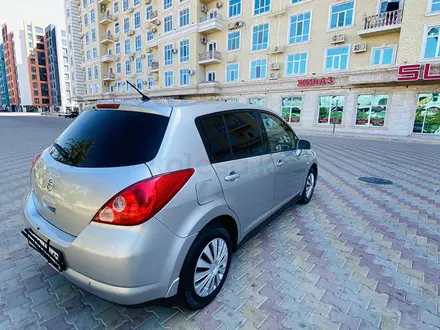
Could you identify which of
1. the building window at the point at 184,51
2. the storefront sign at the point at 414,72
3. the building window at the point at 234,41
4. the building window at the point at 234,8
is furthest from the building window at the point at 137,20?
the storefront sign at the point at 414,72

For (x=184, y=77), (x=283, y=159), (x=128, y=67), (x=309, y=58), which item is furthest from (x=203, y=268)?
(x=128, y=67)

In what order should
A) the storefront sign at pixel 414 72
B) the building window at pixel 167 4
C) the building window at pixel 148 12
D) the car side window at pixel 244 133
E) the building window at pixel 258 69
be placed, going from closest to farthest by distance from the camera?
the car side window at pixel 244 133 < the storefront sign at pixel 414 72 < the building window at pixel 258 69 < the building window at pixel 167 4 < the building window at pixel 148 12

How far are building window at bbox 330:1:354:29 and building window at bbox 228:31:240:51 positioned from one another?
846 centimetres

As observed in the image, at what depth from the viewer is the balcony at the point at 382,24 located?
15522mm

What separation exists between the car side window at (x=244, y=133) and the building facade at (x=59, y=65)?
3228 inches

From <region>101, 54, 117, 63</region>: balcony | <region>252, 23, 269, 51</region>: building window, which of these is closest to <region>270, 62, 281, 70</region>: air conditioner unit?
→ <region>252, 23, 269, 51</region>: building window

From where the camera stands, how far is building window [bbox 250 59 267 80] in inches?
860

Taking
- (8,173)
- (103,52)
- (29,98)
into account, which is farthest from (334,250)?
(29,98)

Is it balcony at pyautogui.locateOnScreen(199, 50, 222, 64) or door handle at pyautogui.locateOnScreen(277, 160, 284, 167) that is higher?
balcony at pyautogui.locateOnScreen(199, 50, 222, 64)

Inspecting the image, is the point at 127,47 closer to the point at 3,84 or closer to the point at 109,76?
the point at 109,76

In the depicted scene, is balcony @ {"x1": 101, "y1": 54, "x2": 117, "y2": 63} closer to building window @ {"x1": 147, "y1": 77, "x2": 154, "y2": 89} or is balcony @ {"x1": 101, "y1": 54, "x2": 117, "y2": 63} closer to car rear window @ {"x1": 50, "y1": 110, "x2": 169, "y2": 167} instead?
building window @ {"x1": 147, "y1": 77, "x2": 154, "y2": 89}

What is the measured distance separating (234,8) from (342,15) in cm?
1005

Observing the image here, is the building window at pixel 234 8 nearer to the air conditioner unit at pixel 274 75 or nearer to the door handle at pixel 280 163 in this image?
the air conditioner unit at pixel 274 75

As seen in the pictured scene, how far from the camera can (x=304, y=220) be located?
12.2ft
